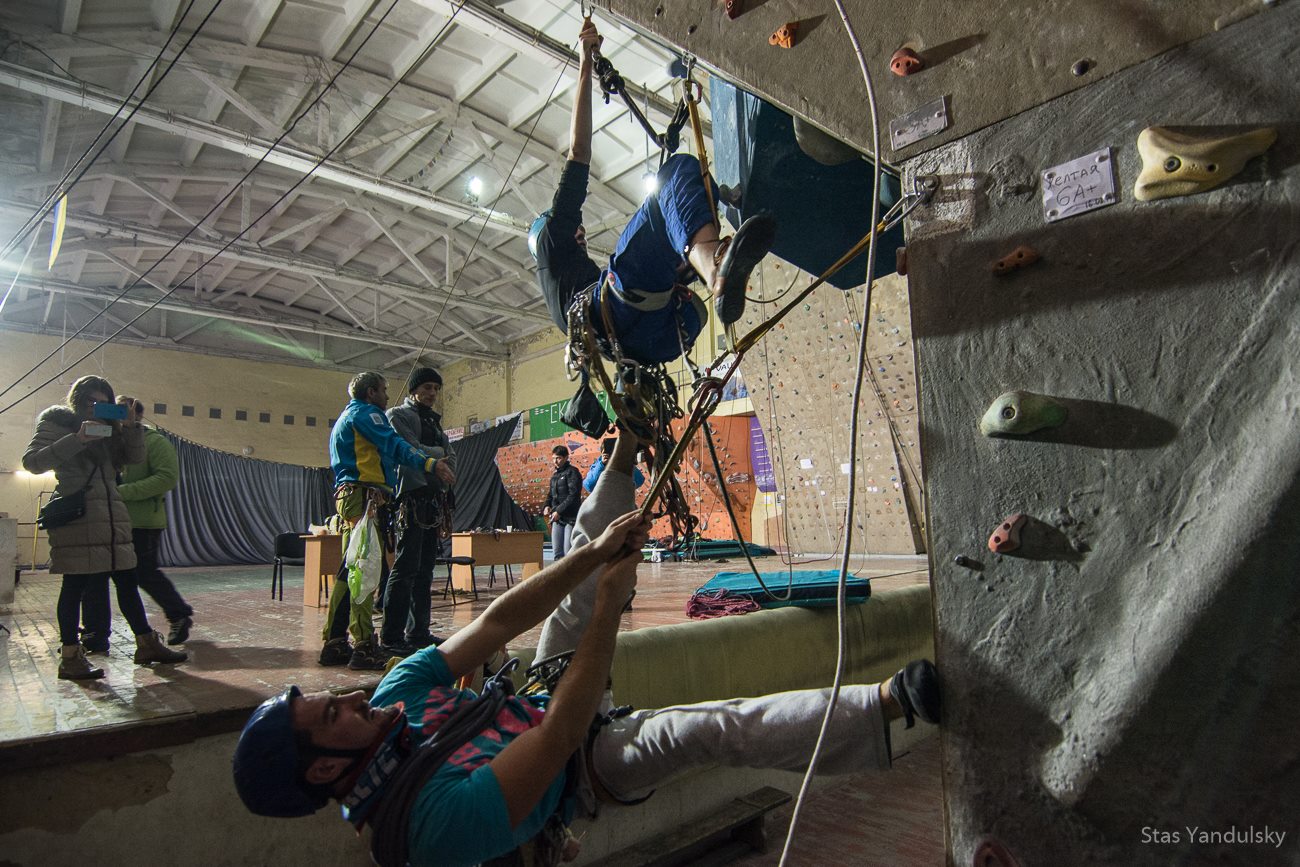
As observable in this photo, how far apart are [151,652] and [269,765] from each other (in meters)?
1.99

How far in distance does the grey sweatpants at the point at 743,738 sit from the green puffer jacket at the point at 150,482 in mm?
2751

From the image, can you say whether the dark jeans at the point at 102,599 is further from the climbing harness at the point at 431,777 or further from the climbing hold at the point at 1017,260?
the climbing hold at the point at 1017,260

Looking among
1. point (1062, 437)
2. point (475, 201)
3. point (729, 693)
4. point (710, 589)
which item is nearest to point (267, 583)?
point (475, 201)

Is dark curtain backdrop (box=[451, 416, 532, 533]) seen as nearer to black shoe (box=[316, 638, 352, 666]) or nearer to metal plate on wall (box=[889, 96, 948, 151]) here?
black shoe (box=[316, 638, 352, 666])

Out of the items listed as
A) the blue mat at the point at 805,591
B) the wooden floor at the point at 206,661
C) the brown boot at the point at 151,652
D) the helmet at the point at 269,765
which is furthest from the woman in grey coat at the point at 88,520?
the blue mat at the point at 805,591

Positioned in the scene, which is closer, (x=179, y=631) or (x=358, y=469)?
(x=358, y=469)

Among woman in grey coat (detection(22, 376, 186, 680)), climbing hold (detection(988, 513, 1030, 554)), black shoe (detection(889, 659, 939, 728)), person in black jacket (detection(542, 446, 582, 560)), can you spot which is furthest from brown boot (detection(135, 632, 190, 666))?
person in black jacket (detection(542, 446, 582, 560))

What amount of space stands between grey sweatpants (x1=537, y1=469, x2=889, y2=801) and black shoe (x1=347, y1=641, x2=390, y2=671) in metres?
1.40

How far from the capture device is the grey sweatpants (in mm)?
1251

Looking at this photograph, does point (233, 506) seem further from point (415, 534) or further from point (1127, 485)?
point (1127, 485)

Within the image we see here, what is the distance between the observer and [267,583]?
25.5 ft

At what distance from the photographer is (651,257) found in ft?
6.22

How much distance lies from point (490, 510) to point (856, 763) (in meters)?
13.1

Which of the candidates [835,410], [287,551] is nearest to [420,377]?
[287,551]
